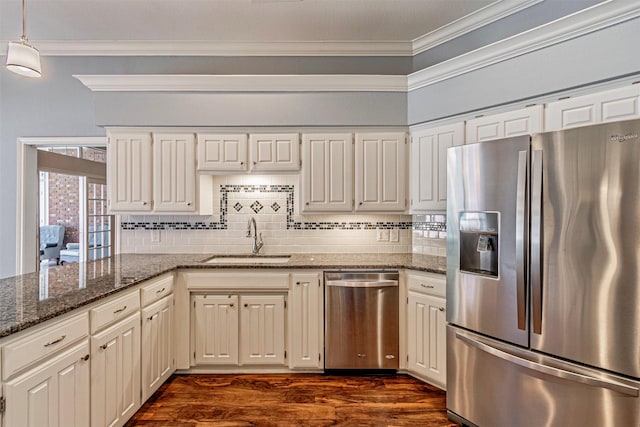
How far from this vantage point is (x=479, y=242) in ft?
7.18

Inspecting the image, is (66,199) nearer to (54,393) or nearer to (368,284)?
(54,393)

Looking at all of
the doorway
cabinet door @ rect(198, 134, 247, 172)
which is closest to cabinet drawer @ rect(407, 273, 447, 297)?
cabinet door @ rect(198, 134, 247, 172)

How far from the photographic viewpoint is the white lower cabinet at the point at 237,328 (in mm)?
3018

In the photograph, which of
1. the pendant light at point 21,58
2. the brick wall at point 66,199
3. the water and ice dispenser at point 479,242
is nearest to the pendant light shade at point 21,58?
the pendant light at point 21,58

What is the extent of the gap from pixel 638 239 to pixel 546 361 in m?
0.76

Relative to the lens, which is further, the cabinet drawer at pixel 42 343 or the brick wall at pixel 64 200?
the brick wall at pixel 64 200

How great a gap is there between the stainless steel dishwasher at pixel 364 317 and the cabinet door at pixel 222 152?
138 cm

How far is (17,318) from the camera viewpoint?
1495 millimetres

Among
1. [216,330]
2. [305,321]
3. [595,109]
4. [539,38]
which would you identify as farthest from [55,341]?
[539,38]

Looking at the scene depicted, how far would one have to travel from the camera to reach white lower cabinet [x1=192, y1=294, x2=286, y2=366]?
9.90ft

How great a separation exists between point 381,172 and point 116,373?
2510 millimetres

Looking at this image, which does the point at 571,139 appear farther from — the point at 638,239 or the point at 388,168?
the point at 388,168

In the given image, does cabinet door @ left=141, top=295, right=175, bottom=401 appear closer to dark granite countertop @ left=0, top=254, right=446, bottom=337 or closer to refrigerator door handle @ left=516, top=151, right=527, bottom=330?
dark granite countertop @ left=0, top=254, right=446, bottom=337

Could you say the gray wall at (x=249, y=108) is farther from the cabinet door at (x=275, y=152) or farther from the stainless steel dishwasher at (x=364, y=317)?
the stainless steel dishwasher at (x=364, y=317)
